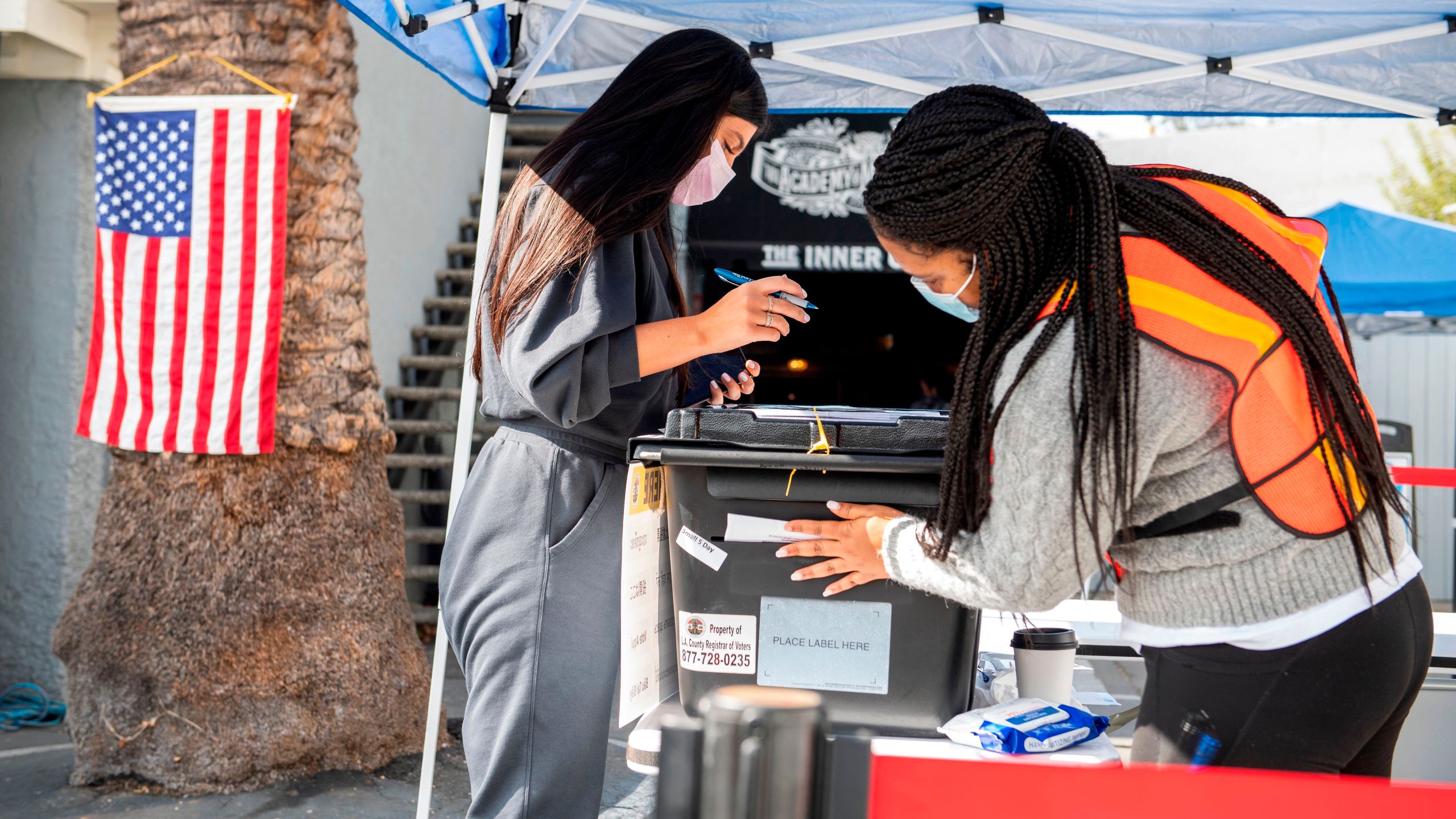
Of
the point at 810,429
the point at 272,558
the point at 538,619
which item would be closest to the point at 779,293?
the point at 810,429

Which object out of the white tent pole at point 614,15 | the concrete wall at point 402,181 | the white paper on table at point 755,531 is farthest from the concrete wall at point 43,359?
the white paper on table at point 755,531

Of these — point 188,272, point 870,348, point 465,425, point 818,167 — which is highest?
point 818,167

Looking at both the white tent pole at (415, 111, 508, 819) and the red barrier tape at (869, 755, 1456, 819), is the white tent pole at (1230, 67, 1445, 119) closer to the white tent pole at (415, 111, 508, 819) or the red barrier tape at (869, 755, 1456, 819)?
the white tent pole at (415, 111, 508, 819)

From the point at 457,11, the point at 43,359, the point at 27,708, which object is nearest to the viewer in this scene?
the point at 457,11

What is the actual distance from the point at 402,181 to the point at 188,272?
288 cm

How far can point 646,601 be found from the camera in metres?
1.74

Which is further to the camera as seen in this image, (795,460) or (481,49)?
(481,49)

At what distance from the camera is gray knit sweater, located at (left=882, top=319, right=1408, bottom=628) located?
1.25m

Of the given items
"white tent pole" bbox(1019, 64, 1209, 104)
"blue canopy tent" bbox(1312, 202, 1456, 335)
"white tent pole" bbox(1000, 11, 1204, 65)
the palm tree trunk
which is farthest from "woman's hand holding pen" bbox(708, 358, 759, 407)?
"blue canopy tent" bbox(1312, 202, 1456, 335)

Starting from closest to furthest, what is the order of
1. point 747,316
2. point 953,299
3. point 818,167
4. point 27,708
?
point 953,299, point 747,316, point 27,708, point 818,167

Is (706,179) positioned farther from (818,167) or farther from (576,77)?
(818,167)

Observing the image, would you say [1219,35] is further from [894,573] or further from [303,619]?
[303,619]

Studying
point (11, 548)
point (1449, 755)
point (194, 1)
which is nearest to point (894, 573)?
point (1449, 755)

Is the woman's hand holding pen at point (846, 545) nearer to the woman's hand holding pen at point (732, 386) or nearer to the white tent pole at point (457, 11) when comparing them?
the woman's hand holding pen at point (732, 386)
